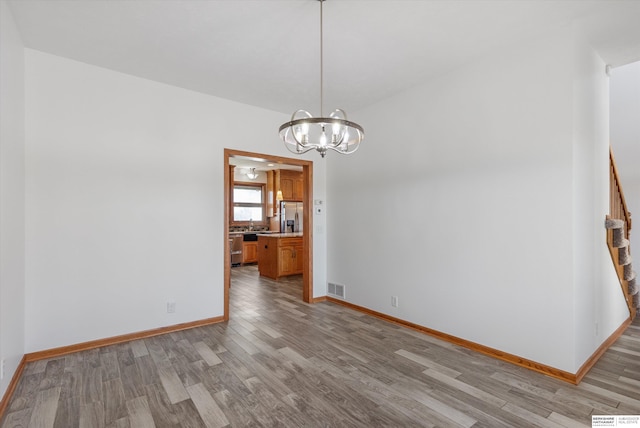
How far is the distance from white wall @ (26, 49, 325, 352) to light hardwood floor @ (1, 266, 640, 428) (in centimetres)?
43

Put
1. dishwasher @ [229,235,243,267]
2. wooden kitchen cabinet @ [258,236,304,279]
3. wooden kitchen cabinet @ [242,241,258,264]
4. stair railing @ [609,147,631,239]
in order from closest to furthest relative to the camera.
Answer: stair railing @ [609,147,631,239], wooden kitchen cabinet @ [258,236,304,279], dishwasher @ [229,235,243,267], wooden kitchen cabinet @ [242,241,258,264]

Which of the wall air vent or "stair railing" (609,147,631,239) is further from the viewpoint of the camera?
the wall air vent

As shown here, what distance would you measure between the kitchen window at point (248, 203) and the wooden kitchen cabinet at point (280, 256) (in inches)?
105

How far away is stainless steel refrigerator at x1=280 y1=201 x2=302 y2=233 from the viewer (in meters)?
8.91

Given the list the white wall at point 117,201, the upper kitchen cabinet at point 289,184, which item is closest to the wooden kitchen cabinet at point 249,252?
the upper kitchen cabinet at point 289,184

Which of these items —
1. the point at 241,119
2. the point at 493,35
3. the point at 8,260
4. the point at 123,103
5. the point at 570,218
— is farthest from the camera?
the point at 241,119

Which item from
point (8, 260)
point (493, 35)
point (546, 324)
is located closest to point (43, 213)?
point (8, 260)

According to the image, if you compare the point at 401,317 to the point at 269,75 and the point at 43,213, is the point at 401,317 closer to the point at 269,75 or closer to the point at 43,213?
the point at 269,75

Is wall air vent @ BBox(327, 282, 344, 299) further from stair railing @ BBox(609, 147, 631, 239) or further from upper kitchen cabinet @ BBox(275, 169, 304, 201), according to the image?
upper kitchen cabinet @ BBox(275, 169, 304, 201)

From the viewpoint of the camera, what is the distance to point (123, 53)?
299 centimetres

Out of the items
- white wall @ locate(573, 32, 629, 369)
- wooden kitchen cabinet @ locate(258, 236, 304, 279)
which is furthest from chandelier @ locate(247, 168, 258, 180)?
white wall @ locate(573, 32, 629, 369)

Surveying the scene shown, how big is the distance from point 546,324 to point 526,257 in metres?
0.58

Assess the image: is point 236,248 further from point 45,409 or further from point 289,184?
point 45,409

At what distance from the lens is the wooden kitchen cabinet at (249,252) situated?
8727 millimetres
